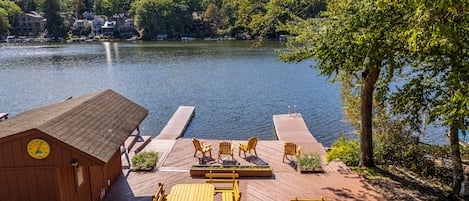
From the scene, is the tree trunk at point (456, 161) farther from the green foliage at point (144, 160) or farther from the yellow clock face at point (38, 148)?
the yellow clock face at point (38, 148)

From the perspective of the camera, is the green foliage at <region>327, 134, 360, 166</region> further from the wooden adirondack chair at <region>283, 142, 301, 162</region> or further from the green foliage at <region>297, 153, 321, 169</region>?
the wooden adirondack chair at <region>283, 142, 301, 162</region>

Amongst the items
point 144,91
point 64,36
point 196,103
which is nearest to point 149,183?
point 196,103

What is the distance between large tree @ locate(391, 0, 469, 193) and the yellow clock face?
8119 mm

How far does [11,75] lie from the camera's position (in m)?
43.6

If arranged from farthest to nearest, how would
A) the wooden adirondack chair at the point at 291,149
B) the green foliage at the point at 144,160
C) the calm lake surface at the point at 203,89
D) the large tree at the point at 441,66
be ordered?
the calm lake surface at the point at 203,89
the wooden adirondack chair at the point at 291,149
the green foliage at the point at 144,160
the large tree at the point at 441,66

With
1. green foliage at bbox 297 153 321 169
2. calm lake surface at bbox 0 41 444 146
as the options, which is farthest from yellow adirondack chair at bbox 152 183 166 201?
calm lake surface at bbox 0 41 444 146

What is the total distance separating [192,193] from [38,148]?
3.73 m

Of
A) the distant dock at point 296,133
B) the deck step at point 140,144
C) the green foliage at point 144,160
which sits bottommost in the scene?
the distant dock at point 296,133

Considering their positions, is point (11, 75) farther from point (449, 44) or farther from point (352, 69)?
point (449, 44)

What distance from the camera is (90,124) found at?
10195mm

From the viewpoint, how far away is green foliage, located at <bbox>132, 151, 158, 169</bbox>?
497 inches

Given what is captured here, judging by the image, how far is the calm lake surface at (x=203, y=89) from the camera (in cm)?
2422

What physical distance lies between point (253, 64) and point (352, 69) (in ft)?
131

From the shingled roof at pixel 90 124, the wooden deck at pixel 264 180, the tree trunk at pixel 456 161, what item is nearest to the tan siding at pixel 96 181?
the wooden deck at pixel 264 180
